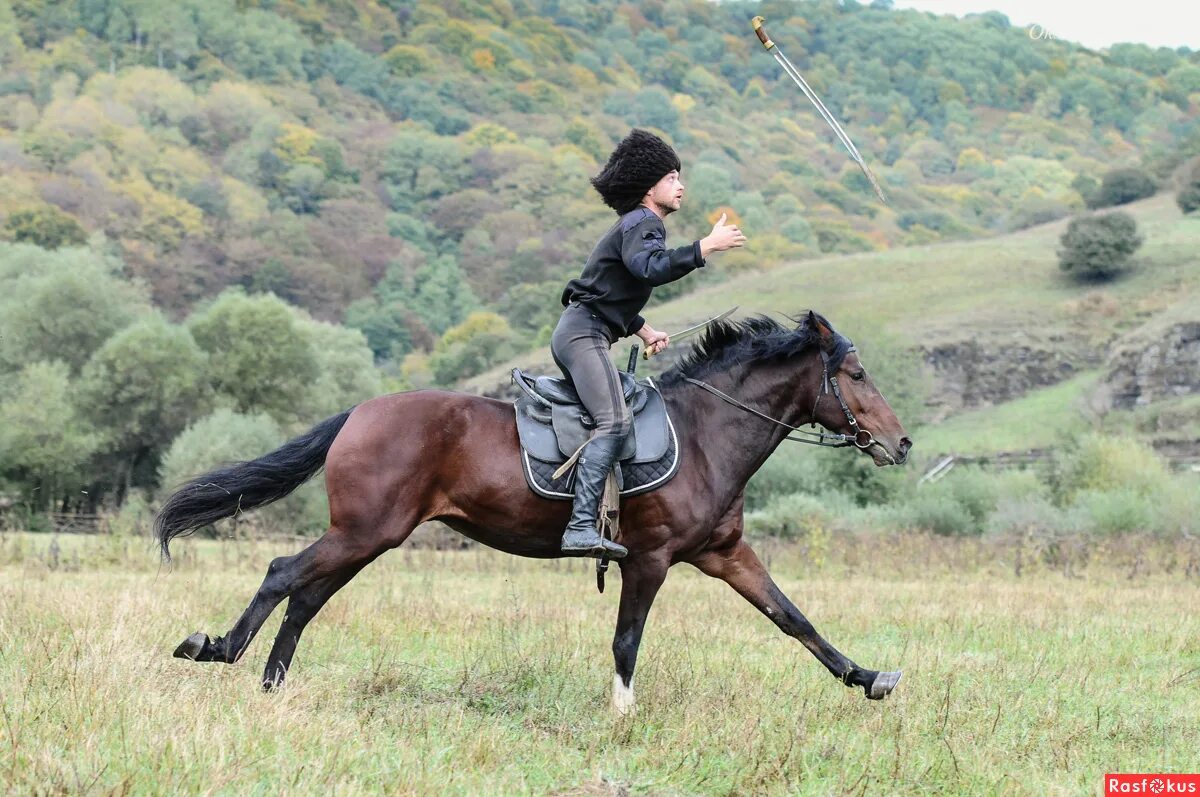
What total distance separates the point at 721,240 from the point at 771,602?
2.34 metres

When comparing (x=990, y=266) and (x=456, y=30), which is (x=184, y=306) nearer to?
(x=990, y=266)

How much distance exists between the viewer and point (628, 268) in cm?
721

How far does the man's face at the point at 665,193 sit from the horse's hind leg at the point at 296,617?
280cm

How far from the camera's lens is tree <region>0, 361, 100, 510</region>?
39812mm

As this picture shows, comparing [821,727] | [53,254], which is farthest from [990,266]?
[821,727]

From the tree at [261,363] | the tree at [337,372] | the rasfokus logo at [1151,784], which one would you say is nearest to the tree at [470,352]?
the tree at [337,372]

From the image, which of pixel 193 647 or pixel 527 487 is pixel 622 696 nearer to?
pixel 527 487

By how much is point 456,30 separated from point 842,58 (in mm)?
55671

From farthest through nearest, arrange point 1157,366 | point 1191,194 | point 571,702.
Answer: point 1191,194 < point 1157,366 < point 571,702

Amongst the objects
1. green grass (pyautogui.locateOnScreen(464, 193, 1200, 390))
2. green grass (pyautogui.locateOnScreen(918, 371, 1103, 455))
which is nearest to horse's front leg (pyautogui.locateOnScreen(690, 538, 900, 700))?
green grass (pyautogui.locateOnScreen(918, 371, 1103, 455))

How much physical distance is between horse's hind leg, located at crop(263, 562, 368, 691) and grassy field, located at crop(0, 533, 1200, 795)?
135 mm

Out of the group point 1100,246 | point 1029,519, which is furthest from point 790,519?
point 1100,246

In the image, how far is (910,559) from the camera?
21000mm

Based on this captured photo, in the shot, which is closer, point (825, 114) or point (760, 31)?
point (760, 31)
